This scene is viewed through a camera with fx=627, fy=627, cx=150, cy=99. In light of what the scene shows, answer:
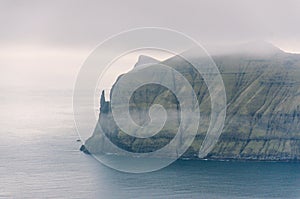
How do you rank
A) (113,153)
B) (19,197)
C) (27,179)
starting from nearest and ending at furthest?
(19,197) < (27,179) < (113,153)

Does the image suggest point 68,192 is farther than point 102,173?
No

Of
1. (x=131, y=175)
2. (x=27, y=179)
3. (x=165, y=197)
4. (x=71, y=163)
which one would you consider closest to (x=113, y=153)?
(x=71, y=163)

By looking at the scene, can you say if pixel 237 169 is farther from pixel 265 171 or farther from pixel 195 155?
pixel 195 155

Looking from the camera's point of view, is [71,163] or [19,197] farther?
[71,163]

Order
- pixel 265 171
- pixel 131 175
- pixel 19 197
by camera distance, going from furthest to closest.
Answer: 1. pixel 265 171
2. pixel 131 175
3. pixel 19 197

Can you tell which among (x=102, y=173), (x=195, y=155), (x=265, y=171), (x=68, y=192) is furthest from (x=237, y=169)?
(x=68, y=192)

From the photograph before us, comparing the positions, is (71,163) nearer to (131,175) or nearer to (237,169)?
(131,175)

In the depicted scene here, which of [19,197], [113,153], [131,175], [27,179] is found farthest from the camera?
[113,153]

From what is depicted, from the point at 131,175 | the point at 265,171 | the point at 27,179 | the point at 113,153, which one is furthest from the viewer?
the point at 113,153

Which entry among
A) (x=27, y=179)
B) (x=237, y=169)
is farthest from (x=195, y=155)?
(x=27, y=179)
